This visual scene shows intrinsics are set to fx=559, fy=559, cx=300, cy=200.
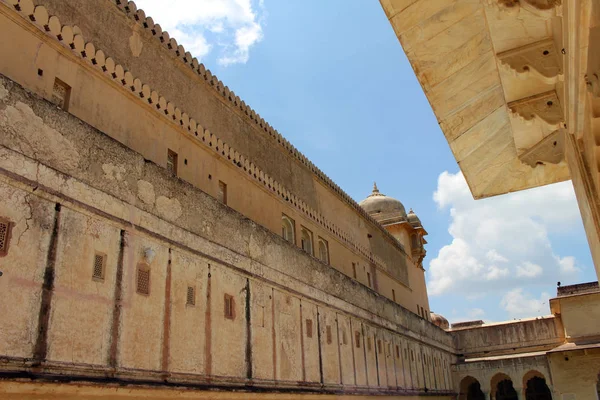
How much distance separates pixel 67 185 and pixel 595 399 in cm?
1864

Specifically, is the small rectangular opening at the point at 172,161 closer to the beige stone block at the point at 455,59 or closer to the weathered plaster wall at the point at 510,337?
the beige stone block at the point at 455,59

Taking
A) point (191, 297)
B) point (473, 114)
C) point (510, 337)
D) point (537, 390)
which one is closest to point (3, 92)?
point (191, 297)

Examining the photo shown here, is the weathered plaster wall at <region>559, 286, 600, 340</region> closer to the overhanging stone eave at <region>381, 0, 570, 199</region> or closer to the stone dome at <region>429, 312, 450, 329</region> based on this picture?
the stone dome at <region>429, 312, 450, 329</region>

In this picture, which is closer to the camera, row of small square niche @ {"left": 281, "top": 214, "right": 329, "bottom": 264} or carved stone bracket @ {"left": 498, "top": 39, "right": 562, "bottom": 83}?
carved stone bracket @ {"left": 498, "top": 39, "right": 562, "bottom": 83}

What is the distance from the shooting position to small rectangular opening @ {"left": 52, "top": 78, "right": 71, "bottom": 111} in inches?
299

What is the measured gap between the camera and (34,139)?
583 cm

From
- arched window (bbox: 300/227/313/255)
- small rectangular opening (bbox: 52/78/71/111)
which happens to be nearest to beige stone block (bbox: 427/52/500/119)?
small rectangular opening (bbox: 52/78/71/111)

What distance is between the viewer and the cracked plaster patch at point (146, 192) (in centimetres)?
715

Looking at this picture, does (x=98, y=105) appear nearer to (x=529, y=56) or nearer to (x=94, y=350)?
(x=94, y=350)

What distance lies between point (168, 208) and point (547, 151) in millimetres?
4810

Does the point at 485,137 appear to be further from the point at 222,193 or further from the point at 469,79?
the point at 222,193

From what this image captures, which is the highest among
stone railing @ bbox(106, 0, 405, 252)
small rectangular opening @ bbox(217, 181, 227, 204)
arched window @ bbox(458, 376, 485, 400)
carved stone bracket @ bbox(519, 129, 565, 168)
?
stone railing @ bbox(106, 0, 405, 252)

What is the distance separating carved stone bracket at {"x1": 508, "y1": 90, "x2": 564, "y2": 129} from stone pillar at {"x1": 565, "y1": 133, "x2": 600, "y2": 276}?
22cm

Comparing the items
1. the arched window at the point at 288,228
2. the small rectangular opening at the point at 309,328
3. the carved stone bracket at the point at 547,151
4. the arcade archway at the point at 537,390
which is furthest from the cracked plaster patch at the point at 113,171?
the arcade archway at the point at 537,390
